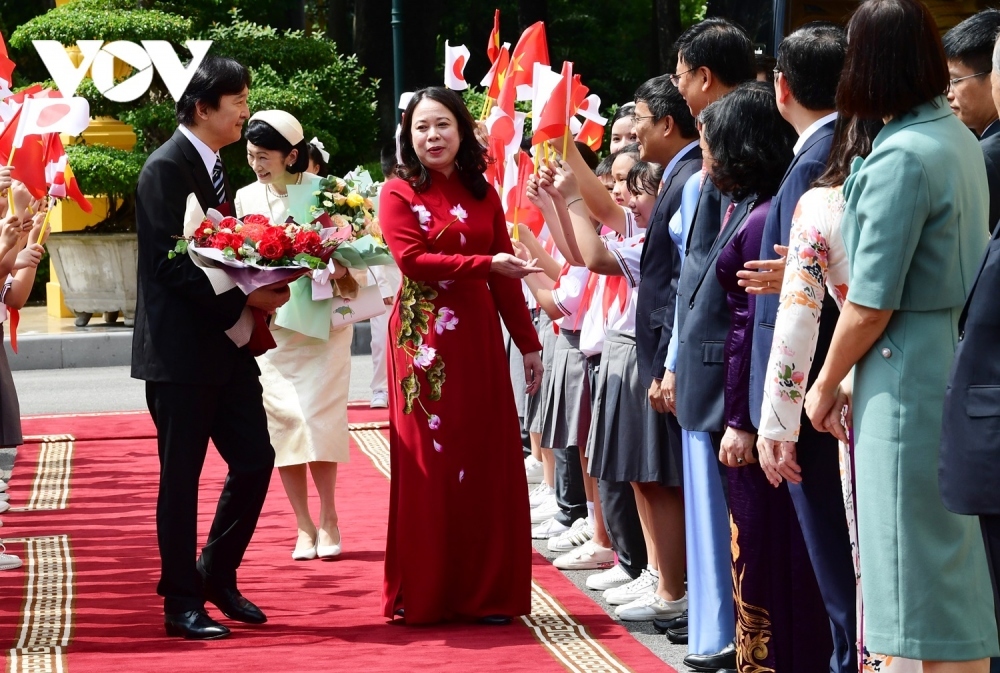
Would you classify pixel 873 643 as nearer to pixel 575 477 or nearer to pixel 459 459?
pixel 459 459

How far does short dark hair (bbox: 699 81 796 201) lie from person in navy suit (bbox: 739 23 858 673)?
0.71 feet

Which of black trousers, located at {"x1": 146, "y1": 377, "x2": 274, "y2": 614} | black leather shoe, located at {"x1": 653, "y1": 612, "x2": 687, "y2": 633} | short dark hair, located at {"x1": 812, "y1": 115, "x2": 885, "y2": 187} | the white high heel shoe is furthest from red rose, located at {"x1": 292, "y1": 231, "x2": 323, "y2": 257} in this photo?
short dark hair, located at {"x1": 812, "y1": 115, "x2": 885, "y2": 187}

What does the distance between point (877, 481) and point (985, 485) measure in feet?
1.47

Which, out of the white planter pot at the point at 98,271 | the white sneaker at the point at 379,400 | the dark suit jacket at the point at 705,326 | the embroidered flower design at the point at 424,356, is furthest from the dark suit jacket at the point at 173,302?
the white planter pot at the point at 98,271

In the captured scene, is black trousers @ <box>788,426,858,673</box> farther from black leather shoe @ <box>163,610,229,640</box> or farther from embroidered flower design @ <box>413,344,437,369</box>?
black leather shoe @ <box>163,610,229,640</box>

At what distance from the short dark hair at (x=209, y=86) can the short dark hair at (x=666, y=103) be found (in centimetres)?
142

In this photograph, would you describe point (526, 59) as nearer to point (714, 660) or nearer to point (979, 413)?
point (714, 660)

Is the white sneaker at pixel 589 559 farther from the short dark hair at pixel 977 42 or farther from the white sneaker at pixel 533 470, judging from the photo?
the short dark hair at pixel 977 42

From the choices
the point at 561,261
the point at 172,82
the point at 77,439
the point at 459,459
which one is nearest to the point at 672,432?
the point at 459,459

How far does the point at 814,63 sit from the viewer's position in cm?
368

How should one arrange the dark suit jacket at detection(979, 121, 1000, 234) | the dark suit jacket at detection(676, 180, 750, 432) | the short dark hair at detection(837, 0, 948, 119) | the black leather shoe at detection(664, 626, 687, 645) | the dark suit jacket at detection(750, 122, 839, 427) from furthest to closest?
the black leather shoe at detection(664, 626, 687, 645)
the dark suit jacket at detection(676, 180, 750, 432)
the dark suit jacket at detection(979, 121, 1000, 234)
the dark suit jacket at detection(750, 122, 839, 427)
the short dark hair at detection(837, 0, 948, 119)

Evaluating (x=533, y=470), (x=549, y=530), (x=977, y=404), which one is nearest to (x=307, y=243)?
(x=549, y=530)

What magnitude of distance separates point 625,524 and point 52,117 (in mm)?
2835

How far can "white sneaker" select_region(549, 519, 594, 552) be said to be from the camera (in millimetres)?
6391
